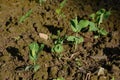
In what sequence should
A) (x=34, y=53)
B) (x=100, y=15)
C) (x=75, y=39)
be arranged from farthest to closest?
(x=100, y=15)
(x=75, y=39)
(x=34, y=53)

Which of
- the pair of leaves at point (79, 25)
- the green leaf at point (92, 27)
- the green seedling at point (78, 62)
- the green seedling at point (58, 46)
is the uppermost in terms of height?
the pair of leaves at point (79, 25)

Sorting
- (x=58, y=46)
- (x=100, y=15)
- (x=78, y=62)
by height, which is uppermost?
(x=100, y=15)

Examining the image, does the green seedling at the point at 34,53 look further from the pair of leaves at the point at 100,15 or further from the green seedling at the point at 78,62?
the pair of leaves at the point at 100,15

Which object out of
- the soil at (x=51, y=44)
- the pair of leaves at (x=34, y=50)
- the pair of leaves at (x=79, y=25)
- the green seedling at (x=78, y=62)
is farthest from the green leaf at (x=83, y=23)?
the pair of leaves at (x=34, y=50)

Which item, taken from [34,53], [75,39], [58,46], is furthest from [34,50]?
[75,39]

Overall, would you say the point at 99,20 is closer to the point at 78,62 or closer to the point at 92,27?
the point at 92,27

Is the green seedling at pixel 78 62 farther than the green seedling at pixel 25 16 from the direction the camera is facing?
No

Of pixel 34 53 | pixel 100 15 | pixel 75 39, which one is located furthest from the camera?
pixel 100 15

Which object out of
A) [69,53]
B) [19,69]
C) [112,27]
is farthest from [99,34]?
[19,69]
